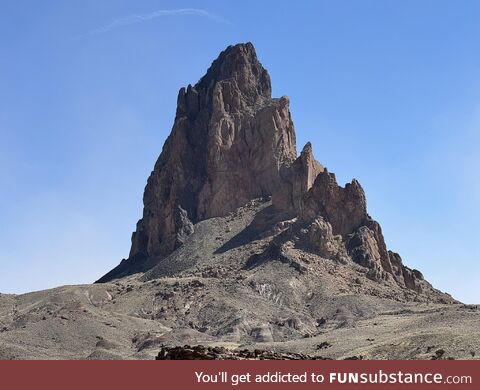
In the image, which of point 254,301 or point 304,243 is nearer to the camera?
point 254,301

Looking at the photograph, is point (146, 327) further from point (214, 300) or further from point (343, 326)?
point (343, 326)

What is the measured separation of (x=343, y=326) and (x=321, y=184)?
55.4 metres

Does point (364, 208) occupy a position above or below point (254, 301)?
above

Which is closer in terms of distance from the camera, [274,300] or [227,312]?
[227,312]

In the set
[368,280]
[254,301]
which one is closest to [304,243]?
[368,280]

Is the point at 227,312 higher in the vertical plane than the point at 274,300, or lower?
lower
